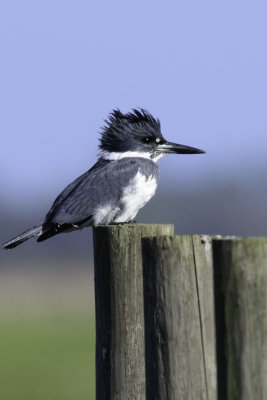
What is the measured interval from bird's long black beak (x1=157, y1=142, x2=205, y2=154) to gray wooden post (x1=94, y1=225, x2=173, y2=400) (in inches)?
184

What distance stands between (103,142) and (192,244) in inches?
208

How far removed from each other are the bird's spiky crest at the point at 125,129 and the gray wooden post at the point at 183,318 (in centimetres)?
514

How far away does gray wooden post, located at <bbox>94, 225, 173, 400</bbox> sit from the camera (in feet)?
16.2

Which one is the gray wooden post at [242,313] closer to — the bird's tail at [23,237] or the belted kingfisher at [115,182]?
the belted kingfisher at [115,182]

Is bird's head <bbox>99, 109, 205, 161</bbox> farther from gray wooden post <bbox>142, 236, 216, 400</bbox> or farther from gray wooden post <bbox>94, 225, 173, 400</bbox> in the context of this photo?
gray wooden post <bbox>142, 236, 216, 400</bbox>

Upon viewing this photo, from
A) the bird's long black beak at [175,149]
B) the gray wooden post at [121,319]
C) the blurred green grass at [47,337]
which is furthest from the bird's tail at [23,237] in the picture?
the blurred green grass at [47,337]

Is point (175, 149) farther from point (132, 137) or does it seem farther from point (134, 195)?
point (134, 195)

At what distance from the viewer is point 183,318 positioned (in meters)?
4.19

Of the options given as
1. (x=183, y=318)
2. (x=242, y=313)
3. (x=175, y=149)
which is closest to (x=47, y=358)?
(x=175, y=149)

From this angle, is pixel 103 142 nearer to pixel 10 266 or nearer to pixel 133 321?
pixel 133 321

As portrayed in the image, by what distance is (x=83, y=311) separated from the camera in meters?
45.9

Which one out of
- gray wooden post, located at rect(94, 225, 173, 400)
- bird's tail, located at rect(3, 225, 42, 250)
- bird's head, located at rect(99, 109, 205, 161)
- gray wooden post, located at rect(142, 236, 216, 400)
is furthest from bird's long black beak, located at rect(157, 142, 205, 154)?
gray wooden post, located at rect(142, 236, 216, 400)

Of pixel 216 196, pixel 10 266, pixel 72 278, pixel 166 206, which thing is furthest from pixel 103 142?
pixel 216 196

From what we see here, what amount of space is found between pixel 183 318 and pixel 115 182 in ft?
14.4
